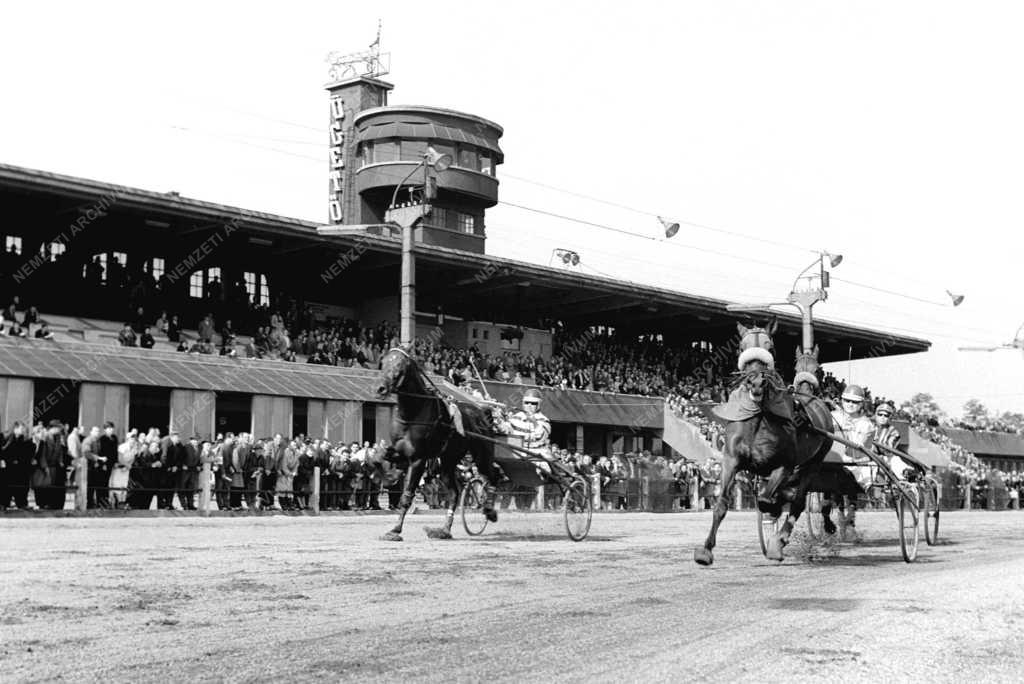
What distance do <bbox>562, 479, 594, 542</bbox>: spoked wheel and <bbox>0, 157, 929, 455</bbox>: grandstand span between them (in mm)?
6513

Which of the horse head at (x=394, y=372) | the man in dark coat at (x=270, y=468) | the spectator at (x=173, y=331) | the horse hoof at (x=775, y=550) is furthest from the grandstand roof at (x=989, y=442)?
the horse hoof at (x=775, y=550)

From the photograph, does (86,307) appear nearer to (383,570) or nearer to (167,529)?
(167,529)

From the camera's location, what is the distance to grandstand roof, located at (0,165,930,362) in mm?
35031

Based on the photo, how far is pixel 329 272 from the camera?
44.1m

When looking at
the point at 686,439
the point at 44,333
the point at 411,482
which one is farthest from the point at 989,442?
the point at 411,482

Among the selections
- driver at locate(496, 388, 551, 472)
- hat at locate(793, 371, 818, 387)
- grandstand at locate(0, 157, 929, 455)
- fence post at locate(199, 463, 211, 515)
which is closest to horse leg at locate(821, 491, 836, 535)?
hat at locate(793, 371, 818, 387)

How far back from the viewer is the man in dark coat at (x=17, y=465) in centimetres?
2280

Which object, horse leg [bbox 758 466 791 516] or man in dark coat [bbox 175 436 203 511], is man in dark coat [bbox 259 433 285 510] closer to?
man in dark coat [bbox 175 436 203 511]

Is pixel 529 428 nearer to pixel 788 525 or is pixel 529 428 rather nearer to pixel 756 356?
pixel 788 525

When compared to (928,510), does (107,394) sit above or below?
above

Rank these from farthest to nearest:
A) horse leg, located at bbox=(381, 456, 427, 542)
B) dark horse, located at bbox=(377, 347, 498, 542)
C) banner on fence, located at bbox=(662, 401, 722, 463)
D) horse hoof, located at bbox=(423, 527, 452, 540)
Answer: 1. banner on fence, located at bbox=(662, 401, 722, 463)
2. horse hoof, located at bbox=(423, 527, 452, 540)
3. horse leg, located at bbox=(381, 456, 427, 542)
4. dark horse, located at bbox=(377, 347, 498, 542)

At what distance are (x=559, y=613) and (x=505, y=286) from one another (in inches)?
1537

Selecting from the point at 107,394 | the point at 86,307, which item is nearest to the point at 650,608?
the point at 107,394

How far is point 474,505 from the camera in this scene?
63.0 feet
